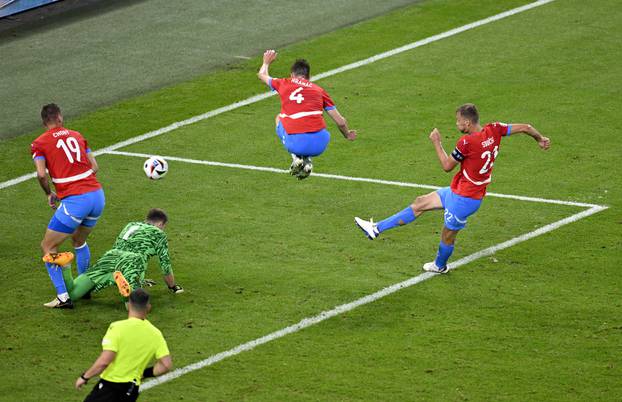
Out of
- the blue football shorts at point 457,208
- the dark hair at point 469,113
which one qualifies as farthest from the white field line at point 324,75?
the dark hair at point 469,113

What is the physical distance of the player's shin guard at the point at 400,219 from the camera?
57.7 feet

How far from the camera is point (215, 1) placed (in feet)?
102

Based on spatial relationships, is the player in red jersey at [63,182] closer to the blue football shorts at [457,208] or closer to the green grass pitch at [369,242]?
the green grass pitch at [369,242]

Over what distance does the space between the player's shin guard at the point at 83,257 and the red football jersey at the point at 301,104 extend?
10.9 feet

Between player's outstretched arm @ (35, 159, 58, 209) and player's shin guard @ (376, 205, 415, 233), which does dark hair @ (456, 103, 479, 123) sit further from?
player's outstretched arm @ (35, 159, 58, 209)

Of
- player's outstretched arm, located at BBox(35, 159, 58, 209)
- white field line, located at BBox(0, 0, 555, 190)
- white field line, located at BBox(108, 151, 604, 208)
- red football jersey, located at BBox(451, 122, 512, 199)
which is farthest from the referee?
white field line, located at BBox(0, 0, 555, 190)

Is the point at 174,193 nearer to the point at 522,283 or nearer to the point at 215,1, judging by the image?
the point at 522,283

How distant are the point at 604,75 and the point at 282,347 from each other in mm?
12970

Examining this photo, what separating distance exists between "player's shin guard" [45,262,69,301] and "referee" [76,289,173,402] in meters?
4.54

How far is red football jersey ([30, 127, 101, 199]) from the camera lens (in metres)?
16.3

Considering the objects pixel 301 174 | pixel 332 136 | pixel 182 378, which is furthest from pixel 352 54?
pixel 182 378

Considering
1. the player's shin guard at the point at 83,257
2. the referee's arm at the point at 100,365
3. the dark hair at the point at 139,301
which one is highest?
the dark hair at the point at 139,301

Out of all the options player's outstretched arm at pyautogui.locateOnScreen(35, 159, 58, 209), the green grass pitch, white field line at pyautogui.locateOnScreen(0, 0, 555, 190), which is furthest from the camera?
white field line at pyautogui.locateOnScreen(0, 0, 555, 190)

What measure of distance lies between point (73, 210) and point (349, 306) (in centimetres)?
383
